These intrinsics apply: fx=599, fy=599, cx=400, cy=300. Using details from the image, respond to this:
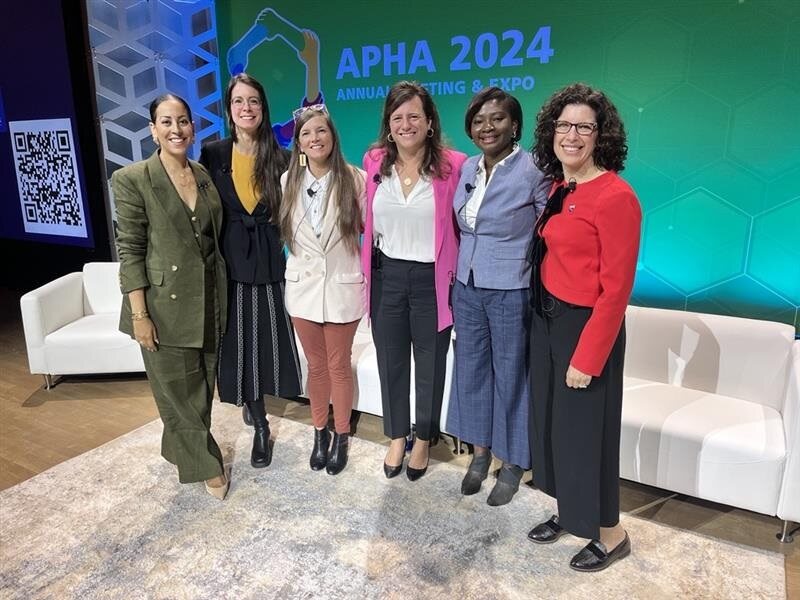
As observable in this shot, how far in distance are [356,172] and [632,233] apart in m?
1.22

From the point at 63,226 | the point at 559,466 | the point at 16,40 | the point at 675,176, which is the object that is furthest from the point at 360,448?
the point at 16,40

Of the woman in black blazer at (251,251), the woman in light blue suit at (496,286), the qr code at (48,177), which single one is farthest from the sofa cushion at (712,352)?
the qr code at (48,177)

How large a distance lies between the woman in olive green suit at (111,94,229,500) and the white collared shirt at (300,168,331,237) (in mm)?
357

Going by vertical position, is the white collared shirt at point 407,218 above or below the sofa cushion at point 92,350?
above

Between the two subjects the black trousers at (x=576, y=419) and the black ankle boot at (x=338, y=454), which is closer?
the black trousers at (x=576, y=419)

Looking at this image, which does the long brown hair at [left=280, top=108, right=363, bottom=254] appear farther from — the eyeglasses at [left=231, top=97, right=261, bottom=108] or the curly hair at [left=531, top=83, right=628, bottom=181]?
the curly hair at [left=531, top=83, right=628, bottom=181]

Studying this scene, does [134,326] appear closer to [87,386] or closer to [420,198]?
[420,198]

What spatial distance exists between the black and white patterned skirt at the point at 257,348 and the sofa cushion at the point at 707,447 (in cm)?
154

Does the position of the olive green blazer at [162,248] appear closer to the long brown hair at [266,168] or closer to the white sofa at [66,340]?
the long brown hair at [266,168]

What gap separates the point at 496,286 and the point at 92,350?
274 cm

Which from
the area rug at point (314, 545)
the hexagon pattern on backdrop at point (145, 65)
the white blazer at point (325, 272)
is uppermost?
the hexagon pattern on backdrop at point (145, 65)

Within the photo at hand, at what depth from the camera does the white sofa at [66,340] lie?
12.1 feet

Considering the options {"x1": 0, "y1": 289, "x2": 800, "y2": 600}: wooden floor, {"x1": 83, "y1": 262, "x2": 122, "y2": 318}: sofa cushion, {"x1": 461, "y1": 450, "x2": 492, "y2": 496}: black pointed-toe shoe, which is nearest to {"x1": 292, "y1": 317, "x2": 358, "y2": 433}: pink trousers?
{"x1": 0, "y1": 289, "x2": 800, "y2": 600}: wooden floor

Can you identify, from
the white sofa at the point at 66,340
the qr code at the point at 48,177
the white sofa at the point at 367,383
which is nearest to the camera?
the white sofa at the point at 367,383
